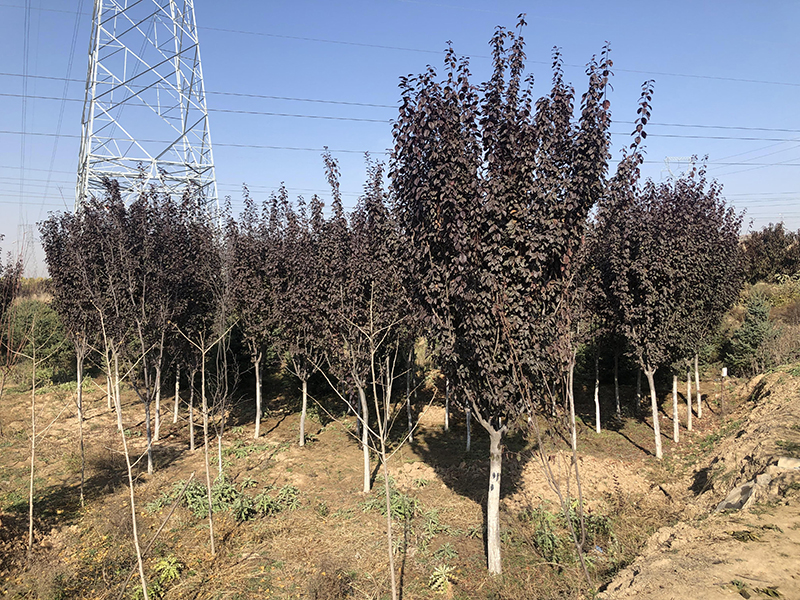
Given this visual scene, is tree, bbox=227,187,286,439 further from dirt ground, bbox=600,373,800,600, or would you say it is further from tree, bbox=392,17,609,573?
dirt ground, bbox=600,373,800,600

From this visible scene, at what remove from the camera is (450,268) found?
7.15m

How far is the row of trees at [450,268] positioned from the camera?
6906 millimetres

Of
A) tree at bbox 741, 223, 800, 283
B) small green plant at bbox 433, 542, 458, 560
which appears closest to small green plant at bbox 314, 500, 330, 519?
small green plant at bbox 433, 542, 458, 560

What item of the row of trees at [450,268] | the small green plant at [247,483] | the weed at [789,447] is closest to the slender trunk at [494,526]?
the row of trees at [450,268]

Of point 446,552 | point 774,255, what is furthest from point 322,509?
point 774,255

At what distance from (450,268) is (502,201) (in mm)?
1257

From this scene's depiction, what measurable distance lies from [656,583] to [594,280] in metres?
11.1

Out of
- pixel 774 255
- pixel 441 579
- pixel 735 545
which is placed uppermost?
pixel 774 255

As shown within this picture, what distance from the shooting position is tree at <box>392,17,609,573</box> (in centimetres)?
680

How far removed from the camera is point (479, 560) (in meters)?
8.27

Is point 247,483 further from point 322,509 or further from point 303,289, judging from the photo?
point 303,289

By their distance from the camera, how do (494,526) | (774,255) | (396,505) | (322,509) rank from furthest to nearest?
(774,255)
(322,509)
(396,505)
(494,526)

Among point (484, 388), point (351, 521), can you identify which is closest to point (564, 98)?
point (484, 388)

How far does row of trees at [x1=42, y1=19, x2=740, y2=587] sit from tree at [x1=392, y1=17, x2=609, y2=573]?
1.2 inches
